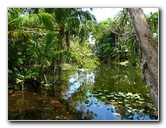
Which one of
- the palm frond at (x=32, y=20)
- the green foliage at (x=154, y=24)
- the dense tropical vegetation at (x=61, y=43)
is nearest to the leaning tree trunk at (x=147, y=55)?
the dense tropical vegetation at (x=61, y=43)

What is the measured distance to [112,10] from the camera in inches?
98.0

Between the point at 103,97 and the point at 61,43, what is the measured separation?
88 cm

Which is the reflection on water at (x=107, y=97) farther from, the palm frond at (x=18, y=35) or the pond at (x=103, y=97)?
the palm frond at (x=18, y=35)

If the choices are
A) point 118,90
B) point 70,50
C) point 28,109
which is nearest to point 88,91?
point 118,90

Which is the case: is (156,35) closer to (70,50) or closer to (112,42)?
(112,42)

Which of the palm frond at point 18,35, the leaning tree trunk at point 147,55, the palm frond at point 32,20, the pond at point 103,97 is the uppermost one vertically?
the palm frond at point 32,20

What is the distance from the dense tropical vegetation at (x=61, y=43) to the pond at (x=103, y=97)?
0.12 metres

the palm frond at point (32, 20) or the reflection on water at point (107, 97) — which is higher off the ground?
the palm frond at point (32, 20)

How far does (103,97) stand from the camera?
114 inches

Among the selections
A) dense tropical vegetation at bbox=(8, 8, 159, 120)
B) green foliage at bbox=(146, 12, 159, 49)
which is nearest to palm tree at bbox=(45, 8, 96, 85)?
dense tropical vegetation at bbox=(8, 8, 159, 120)

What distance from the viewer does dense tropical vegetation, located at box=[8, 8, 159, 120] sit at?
251 cm

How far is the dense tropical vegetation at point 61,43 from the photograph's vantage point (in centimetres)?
251

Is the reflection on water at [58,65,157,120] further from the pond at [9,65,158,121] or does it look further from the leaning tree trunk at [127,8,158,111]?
the leaning tree trunk at [127,8,158,111]
